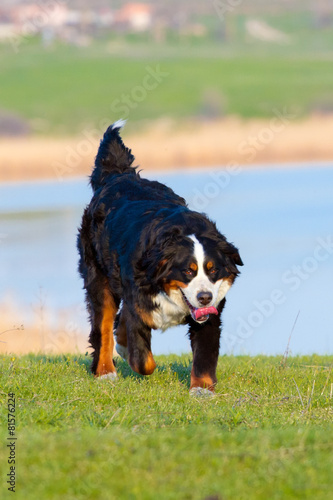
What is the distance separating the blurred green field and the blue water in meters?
11.9

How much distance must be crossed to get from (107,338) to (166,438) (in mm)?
2981

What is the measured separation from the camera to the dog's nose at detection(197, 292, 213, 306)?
5.67 meters

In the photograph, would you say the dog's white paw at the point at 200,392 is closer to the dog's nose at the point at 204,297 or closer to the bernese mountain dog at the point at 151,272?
the bernese mountain dog at the point at 151,272

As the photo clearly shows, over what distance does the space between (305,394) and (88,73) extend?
124 ft

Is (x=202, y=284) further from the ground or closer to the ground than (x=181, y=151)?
closer to the ground

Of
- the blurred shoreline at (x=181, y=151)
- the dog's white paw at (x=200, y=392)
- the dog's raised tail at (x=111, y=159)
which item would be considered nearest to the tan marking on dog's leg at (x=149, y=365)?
the dog's white paw at (x=200, y=392)

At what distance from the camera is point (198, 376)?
615cm

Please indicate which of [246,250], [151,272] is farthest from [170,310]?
[246,250]

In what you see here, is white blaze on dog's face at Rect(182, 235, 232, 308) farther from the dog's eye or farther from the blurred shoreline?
Answer: the blurred shoreline

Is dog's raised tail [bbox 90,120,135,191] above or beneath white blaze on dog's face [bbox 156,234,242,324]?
above

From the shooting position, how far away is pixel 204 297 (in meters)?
5.67

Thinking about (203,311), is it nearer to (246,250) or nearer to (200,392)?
(200,392)

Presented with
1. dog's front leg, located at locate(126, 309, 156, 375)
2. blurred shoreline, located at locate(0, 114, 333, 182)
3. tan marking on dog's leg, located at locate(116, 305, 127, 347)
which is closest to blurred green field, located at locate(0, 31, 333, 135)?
blurred shoreline, located at locate(0, 114, 333, 182)

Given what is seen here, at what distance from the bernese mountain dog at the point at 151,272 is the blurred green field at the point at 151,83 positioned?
24930 mm
